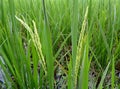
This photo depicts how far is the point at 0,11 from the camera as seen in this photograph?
83 cm

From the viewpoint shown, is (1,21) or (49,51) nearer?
(49,51)

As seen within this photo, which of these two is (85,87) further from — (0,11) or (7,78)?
(0,11)

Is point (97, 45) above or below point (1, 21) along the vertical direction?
below

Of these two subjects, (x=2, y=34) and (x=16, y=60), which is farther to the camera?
(x=2, y=34)

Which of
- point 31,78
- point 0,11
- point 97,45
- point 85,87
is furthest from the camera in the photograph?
point 97,45

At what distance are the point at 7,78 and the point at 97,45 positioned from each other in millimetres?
435

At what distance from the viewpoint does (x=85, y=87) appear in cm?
46

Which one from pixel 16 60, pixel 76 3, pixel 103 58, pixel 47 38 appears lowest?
pixel 103 58

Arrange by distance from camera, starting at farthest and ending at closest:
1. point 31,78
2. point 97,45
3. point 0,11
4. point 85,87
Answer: point 97,45 → point 0,11 → point 31,78 → point 85,87

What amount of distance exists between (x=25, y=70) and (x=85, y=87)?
0.28 meters

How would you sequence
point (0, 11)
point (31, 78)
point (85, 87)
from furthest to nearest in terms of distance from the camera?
point (0, 11) → point (31, 78) → point (85, 87)

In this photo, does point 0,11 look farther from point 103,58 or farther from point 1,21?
point 103,58

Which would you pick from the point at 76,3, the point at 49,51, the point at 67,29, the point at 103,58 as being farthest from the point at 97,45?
the point at 76,3

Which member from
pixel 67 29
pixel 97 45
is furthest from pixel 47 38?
pixel 67 29
